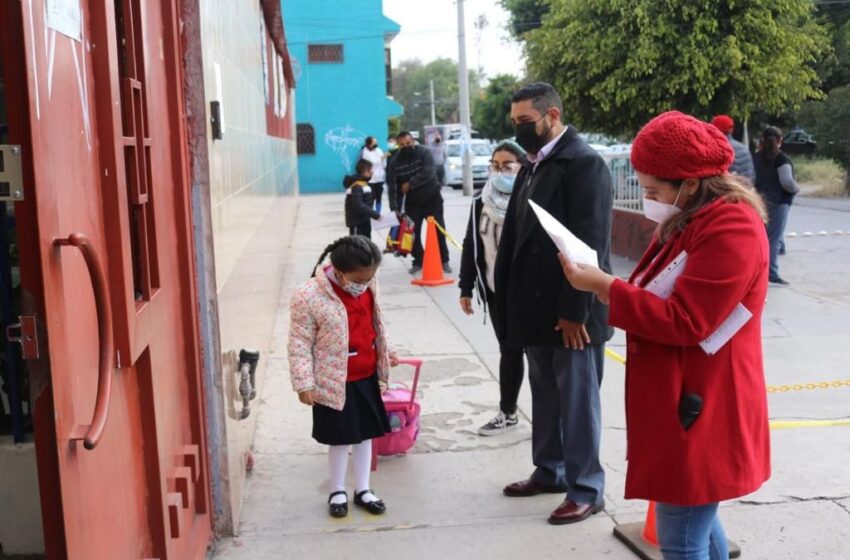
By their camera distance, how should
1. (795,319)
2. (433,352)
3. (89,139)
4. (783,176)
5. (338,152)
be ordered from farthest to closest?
1. (338,152)
2. (783,176)
3. (795,319)
4. (433,352)
5. (89,139)

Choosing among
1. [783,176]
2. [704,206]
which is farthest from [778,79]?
[704,206]

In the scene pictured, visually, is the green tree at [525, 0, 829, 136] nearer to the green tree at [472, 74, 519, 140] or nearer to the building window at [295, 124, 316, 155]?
the building window at [295, 124, 316, 155]

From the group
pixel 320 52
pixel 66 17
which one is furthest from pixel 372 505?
pixel 320 52

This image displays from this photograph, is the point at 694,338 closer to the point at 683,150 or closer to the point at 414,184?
the point at 683,150

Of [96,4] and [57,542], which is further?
[96,4]

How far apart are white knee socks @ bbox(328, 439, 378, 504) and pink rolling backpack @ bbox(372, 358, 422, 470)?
431mm

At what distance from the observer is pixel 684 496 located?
2.70m

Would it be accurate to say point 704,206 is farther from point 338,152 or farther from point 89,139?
point 338,152

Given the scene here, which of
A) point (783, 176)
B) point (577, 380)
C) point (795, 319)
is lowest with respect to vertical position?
point (795, 319)

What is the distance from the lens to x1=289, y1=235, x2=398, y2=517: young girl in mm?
4125

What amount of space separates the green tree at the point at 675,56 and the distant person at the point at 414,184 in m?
4.77

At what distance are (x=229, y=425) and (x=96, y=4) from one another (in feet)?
7.03

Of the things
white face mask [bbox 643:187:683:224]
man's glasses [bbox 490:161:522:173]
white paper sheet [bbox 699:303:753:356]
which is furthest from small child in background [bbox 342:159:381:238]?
white paper sheet [bbox 699:303:753:356]

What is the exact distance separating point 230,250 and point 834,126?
1990 cm
